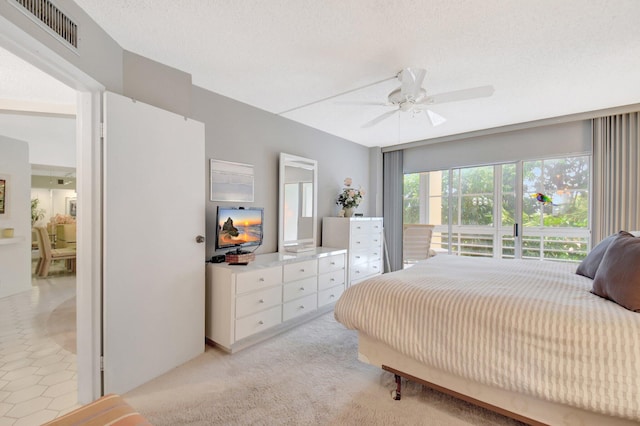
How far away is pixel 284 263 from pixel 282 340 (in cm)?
75

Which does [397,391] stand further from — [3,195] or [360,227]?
[3,195]

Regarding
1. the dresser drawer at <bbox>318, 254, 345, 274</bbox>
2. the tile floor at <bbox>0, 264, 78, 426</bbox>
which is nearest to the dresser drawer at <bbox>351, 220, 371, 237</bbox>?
the dresser drawer at <bbox>318, 254, 345, 274</bbox>

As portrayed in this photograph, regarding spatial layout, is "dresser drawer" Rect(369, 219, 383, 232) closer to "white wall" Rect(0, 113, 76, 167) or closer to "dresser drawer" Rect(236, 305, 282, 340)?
"dresser drawer" Rect(236, 305, 282, 340)

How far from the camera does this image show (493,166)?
4.46 metres

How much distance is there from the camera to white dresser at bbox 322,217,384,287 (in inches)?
157

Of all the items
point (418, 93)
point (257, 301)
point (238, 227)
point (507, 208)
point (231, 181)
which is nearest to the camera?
point (418, 93)

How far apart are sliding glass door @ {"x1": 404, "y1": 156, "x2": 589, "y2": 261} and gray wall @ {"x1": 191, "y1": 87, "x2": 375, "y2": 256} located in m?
1.67

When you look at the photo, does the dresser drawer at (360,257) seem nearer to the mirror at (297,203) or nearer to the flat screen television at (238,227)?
the mirror at (297,203)

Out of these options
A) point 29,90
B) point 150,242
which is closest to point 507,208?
point 150,242

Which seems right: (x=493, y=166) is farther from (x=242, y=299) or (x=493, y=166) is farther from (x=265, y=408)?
(x=265, y=408)

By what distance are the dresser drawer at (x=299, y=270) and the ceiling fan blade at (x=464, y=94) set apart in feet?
6.66

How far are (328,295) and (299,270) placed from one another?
66 centimetres

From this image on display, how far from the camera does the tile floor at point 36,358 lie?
1833mm

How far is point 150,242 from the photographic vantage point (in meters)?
2.12
